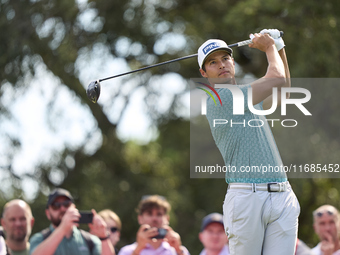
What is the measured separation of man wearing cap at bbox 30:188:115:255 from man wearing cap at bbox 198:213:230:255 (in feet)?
3.19

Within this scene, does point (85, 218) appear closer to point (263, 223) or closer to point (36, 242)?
point (36, 242)

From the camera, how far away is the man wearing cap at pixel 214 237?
19.0 ft

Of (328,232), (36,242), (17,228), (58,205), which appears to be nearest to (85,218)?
(58,205)

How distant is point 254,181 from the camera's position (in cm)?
361

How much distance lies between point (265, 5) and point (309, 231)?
480cm

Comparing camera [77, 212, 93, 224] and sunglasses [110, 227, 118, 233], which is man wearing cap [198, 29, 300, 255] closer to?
camera [77, 212, 93, 224]

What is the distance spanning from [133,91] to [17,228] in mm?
7688

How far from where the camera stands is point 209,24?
475 inches

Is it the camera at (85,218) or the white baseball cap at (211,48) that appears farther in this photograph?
the camera at (85,218)

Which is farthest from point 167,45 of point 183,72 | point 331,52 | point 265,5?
point 331,52

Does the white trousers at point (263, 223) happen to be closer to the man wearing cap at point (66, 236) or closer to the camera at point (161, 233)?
the camera at point (161, 233)

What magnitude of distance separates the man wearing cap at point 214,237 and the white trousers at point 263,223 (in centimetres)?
221

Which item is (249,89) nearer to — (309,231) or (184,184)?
(309,231)

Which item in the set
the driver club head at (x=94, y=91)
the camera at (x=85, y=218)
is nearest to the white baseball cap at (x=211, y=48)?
the driver club head at (x=94, y=91)
